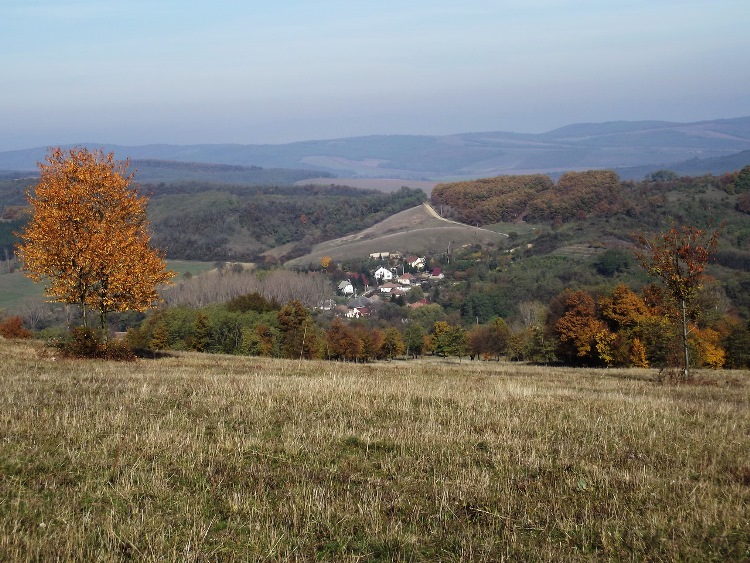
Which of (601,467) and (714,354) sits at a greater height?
(601,467)

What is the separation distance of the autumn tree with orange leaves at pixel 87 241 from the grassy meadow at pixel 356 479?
10.7m

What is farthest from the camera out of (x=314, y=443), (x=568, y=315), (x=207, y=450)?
(x=568, y=315)

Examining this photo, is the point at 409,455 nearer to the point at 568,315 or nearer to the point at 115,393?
the point at 115,393

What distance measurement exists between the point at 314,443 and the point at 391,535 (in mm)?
3265

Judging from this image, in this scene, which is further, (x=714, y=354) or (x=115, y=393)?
(x=714, y=354)

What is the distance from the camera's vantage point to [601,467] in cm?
874

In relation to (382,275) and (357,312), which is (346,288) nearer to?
(382,275)

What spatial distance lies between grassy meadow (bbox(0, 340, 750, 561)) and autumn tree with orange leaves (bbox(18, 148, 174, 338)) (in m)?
10.7

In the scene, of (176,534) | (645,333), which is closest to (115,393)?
(176,534)

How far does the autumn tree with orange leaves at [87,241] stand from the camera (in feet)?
75.8

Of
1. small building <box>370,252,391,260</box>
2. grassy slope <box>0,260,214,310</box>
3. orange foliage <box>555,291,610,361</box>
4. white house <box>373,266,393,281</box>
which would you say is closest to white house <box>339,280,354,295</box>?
white house <box>373,266,393,281</box>

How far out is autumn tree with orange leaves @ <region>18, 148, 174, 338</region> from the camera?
2311 centimetres

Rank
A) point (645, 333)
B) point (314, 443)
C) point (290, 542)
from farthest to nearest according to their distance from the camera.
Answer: point (645, 333) < point (314, 443) < point (290, 542)

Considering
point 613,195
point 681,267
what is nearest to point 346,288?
point 613,195
